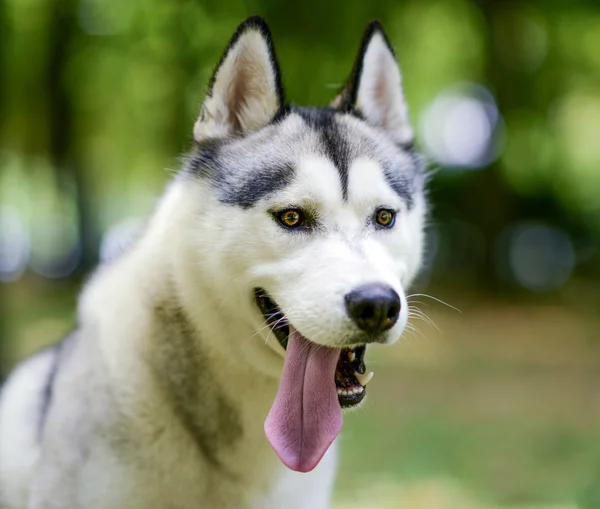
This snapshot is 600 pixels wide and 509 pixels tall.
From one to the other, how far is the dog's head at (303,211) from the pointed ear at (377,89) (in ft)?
0.03

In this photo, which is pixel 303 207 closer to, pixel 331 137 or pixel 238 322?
pixel 331 137

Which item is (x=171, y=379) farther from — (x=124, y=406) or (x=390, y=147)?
(x=390, y=147)

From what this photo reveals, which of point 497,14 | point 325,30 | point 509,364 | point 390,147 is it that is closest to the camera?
point 390,147

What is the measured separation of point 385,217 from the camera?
3104 mm

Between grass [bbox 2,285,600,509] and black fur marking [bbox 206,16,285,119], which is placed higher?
black fur marking [bbox 206,16,285,119]

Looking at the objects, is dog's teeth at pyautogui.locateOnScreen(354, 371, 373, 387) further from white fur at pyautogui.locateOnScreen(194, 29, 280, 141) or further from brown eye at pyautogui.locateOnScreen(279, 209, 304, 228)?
white fur at pyautogui.locateOnScreen(194, 29, 280, 141)

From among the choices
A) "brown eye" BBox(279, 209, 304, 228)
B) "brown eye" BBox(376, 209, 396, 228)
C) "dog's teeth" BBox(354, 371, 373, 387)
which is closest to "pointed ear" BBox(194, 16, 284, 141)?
"brown eye" BBox(279, 209, 304, 228)

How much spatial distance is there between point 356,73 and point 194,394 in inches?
65.7

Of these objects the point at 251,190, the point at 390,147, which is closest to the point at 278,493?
the point at 251,190

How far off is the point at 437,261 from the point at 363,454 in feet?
38.2

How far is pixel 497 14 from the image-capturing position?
47.3ft

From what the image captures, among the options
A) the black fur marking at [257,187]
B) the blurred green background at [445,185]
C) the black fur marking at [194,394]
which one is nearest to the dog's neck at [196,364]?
the black fur marking at [194,394]

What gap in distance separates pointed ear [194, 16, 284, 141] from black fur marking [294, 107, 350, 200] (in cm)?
16

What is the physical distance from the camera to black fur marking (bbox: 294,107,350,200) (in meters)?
3.04
